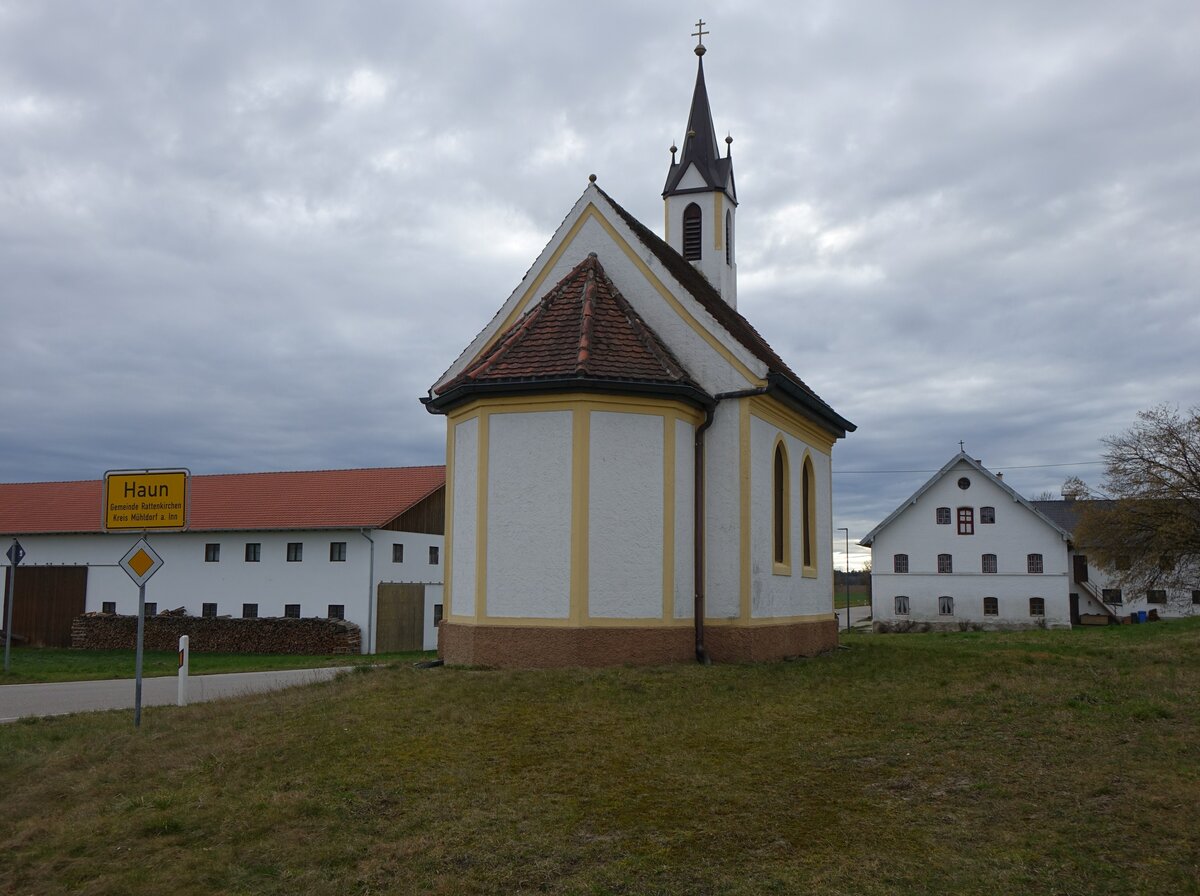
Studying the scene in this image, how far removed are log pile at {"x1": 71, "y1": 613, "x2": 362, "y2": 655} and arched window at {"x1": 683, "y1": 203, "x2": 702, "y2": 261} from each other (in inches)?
746

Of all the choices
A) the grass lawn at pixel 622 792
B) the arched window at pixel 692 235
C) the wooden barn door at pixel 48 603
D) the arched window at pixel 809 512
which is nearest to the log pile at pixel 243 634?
the wooden barn door at pixel 48 603

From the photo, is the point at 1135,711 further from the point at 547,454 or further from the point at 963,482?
the point at 963,482

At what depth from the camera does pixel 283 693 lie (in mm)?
13750

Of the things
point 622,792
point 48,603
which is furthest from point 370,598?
point 622,792

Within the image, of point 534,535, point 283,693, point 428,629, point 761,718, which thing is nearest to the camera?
point 761,718

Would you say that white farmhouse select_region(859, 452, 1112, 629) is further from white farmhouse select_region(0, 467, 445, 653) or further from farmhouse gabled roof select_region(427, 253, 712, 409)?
farmhouse gabled roof select_region(427, 253, 712, 409)

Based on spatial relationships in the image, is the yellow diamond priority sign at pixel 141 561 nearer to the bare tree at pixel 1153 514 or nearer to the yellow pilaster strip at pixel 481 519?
the yellow pilaster strip at pixel 481 519

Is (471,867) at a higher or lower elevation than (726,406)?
lower

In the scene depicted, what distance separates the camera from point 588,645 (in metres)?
14.6

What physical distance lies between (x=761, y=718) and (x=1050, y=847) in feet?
15.2

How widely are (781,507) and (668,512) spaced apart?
12.7 feet

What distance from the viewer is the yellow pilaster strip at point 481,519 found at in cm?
1527

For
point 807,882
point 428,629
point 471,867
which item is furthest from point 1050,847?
point 428,629

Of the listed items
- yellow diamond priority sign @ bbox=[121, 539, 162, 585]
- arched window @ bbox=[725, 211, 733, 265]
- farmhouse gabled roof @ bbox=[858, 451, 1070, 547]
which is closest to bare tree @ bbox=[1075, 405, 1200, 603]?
farmhouse gabled roof @ bbox=[858, 451, 1070, 547]
